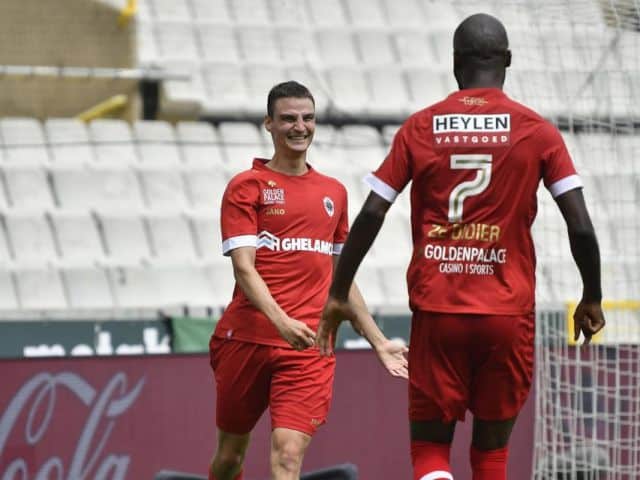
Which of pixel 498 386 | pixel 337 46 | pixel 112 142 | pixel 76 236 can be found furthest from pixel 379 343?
pixel 337 46

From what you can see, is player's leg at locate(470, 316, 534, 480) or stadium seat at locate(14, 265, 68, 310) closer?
player's leg at locate(470, 316, 534, 480)

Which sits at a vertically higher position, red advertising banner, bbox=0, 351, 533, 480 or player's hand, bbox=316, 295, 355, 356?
player's hand, bbox=316, 295, 355, 356

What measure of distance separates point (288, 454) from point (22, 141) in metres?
6.51

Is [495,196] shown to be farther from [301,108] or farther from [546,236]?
[546,236]

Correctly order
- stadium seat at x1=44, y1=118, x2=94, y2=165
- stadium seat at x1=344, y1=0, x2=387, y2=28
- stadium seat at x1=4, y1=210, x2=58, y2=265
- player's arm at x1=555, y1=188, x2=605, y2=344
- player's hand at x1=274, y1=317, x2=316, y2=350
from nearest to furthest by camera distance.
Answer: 1. player's arm at x1=555, y1=188, x2=605, y2=344
2. player's hand at x1=274, y1=317, x2=316, y2=350
3. stadium seat at x1=4, y1=210, x2=58, y2=265
4. stadium seat at x1=44, y1=118, x2=94, y2=165
5. stadium seat at x1=344, y1=0, x2=387, y2=28

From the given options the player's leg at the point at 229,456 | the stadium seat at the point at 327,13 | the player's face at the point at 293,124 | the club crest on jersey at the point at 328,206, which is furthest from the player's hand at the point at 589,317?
the stadium seat at the point at 327,13

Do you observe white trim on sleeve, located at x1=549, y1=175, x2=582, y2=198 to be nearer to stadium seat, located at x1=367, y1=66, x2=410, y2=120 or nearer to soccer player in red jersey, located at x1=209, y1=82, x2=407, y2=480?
soccer player in red jersey, located at x1=209, y1=82, x2=407, y2=480

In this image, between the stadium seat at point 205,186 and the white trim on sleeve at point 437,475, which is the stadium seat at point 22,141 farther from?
the white trim on sleeve at point 437,475

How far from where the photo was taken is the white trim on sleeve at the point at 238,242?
614cm

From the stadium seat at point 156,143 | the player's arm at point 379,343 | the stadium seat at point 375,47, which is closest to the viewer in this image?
the player's arm at point 379,343

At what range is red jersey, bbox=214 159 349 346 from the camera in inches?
246

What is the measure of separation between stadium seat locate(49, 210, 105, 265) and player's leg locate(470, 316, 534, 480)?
635 cm

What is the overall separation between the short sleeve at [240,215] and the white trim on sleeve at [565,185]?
1676 mm

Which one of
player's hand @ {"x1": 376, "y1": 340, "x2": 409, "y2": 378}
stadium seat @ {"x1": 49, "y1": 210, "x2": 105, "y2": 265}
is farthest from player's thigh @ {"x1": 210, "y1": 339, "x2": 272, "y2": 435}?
stadium seat @ {"x1": 49, "y1": 210, "x2": 105, "y2": 265}
